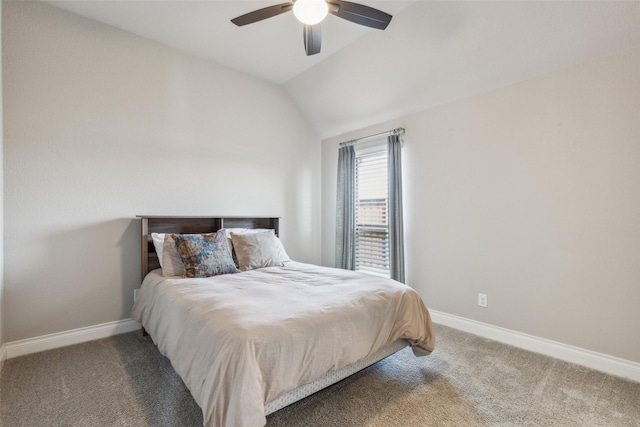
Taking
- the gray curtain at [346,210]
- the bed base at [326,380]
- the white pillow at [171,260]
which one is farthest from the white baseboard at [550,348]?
the white pillow at [171,260]

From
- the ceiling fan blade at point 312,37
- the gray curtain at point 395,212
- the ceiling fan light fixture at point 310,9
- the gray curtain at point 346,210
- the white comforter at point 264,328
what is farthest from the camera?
the gray curtain at point 346,210

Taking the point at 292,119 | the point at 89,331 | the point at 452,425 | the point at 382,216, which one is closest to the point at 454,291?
the point at 382,216

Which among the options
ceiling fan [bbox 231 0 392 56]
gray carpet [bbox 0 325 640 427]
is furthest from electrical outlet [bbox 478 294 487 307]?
ceiling fan [bbox 231 0 392 56]

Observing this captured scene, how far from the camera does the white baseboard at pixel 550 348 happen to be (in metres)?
2.07

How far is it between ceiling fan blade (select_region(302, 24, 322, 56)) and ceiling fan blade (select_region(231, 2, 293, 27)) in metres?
0.20

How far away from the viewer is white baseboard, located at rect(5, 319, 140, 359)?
2.30 metres

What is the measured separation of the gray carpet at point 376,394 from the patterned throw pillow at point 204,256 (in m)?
0.73

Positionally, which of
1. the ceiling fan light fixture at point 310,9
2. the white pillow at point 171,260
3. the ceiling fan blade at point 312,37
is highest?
the ceiling fan blade at point 312,37

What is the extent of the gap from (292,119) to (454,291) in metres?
3.06

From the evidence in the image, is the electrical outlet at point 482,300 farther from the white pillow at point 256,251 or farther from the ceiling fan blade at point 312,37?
the ceiling fan blade at point 312,37

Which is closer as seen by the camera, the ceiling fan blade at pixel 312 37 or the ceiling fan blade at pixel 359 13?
the ceiling fan blade at pixel 359 13

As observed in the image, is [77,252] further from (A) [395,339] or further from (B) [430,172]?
(B) [430,172]

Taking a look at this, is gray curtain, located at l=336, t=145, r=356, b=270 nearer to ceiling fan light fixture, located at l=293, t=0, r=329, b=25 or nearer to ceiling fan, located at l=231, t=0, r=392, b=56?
Answer: ceiling fan, located at l=231, t=0, r=392, b=56

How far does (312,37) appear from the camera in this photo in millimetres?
2105
